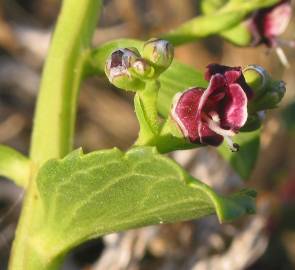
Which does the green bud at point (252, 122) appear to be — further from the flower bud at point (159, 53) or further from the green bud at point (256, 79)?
the flower bud at point (159, 53)

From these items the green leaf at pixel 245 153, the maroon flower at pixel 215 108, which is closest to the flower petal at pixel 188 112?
the maroon flower at pixel 215 108

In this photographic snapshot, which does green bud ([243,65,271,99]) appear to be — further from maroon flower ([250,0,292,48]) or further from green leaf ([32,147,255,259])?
maroon flower ([250,0,292,48])

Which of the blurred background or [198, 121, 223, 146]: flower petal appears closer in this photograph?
[198, 121, 223, 146]: flower petal

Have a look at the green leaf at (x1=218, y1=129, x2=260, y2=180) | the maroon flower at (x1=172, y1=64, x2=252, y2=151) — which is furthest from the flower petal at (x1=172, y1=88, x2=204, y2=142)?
the green leaf at (x1=218, y1=129, x2=260, y2=180)

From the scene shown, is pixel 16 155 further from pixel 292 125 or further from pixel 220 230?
pixel 292 125

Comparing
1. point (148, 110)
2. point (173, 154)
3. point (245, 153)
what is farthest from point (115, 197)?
point (173, 154)

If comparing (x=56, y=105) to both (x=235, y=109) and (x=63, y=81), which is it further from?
(x=235, y=109)
